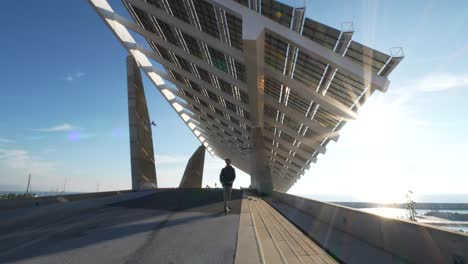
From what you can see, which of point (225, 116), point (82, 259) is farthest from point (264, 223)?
point (225, 116)

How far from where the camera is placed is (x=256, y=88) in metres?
16.0

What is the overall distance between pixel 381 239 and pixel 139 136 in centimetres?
1683

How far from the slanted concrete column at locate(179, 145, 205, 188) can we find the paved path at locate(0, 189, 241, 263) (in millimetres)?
25580

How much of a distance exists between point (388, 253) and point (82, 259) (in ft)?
12.5

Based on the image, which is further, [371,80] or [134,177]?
[134,177]

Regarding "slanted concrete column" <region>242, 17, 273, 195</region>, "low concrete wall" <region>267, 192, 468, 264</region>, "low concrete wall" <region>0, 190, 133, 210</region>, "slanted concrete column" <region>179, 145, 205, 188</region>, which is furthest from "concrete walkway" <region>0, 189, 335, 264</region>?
"slanted concrete column" <region>179, 145, 205, 188</region>

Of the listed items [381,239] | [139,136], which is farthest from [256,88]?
[381,239]

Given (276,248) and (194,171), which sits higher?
(194,171)

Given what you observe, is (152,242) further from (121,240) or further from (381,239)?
(381,239)

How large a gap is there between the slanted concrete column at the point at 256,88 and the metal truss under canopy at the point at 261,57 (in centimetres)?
5

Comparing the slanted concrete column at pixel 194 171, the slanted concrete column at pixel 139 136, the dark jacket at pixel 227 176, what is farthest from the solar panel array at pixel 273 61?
the slanted concrete column at pixel 194 171

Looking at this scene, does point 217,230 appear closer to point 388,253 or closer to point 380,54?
point 388,253

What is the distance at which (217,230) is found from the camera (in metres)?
4.42

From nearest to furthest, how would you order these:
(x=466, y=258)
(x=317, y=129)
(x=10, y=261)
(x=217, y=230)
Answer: (x=466, y=258)
(x=10, y=261)
(x=217, y=230)
(x=317, y=129)
